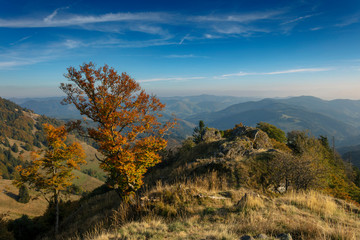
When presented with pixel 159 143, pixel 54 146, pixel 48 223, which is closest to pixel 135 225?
pixel 159 143

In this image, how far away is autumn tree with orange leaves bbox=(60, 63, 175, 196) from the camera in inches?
555

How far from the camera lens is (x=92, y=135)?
14586mm

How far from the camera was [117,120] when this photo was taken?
14562 millimetres

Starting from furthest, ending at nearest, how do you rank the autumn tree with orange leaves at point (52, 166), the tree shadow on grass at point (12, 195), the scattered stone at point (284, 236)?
the tree shadow on grass at point (12, 195), the autumn tree with orange leaves at point (52, 166), the scattered stone at point (284, 236)

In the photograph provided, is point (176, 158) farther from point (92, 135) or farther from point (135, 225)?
point (135, 225)

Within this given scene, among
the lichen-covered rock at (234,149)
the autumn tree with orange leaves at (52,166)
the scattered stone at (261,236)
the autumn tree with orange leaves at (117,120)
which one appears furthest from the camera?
the autumn tree with orange leaves at (52,166)

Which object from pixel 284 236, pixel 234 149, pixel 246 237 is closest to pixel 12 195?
pixel 234 149

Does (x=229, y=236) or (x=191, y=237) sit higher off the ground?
(x=229, y=236)

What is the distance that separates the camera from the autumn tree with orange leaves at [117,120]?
14.1 m

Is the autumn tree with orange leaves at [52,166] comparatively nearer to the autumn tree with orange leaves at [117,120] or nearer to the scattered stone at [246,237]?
the autumn tree with orange leaves at [117,120]

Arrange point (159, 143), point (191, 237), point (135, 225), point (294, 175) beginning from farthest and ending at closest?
point (159, 143) < point (294, 175) < point (135, 225) < point (191, 237)

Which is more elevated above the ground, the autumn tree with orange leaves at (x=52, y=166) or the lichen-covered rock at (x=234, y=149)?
the lichen-covered rock at (x=234, y=149)

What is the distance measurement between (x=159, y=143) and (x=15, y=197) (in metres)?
153

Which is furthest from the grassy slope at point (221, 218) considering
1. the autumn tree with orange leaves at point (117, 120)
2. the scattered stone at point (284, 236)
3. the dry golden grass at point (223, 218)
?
the autumn tree with orange leaves at point (117, 120)
